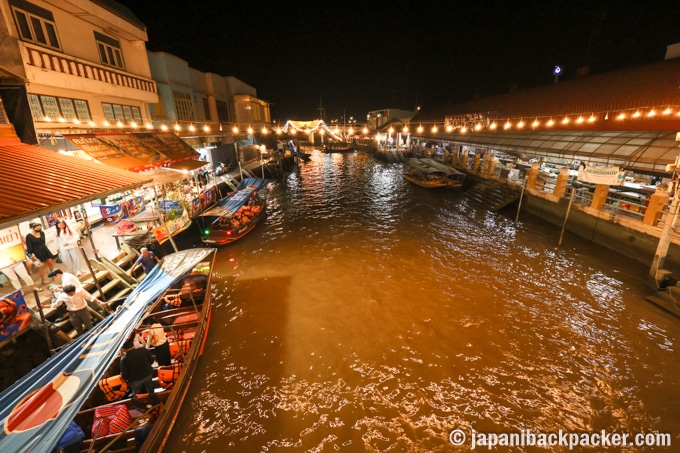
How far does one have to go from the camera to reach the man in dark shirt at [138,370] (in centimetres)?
622

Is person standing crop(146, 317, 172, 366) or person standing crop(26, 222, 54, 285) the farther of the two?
person standing crop(26, 222, 54, 285)

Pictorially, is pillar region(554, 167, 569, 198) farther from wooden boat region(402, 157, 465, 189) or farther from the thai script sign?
wooden boat region(402, 157, 465, 189)

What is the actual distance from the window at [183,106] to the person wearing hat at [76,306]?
865 inches

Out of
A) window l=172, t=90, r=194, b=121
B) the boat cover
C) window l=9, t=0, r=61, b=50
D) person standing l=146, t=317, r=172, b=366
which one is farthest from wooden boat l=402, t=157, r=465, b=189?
window l=9, t=0, r=61, b=50

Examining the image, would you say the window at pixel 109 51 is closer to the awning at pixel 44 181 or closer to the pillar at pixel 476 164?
the awning at pixel 44 181

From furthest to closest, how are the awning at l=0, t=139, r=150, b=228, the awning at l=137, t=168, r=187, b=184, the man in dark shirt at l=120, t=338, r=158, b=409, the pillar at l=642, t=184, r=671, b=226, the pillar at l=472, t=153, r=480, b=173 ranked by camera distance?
the pillar at l=472, t=153, r=480, b=173, the awning at l=137, t=168, r=187, b=184, the pillar at l=642, t=184, r=671, b=226, the man in dark shirt at l=120, t=338, r=158, b=409, the awning at l=0, t=139, r=150, b=228

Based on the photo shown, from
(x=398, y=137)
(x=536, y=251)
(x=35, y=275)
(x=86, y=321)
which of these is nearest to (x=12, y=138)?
(x=35, y=275)

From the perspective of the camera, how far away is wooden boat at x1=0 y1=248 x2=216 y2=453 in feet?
13.8

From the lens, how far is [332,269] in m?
14.3

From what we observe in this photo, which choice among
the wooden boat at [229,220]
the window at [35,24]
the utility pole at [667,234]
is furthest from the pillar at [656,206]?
the window at [35,24]

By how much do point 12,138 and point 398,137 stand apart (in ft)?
176

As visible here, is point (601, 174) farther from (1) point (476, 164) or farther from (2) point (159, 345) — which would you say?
(2) point (159, 345)

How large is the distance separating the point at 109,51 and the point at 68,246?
45.0 feet

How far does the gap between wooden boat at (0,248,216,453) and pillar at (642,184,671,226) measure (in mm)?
19828
